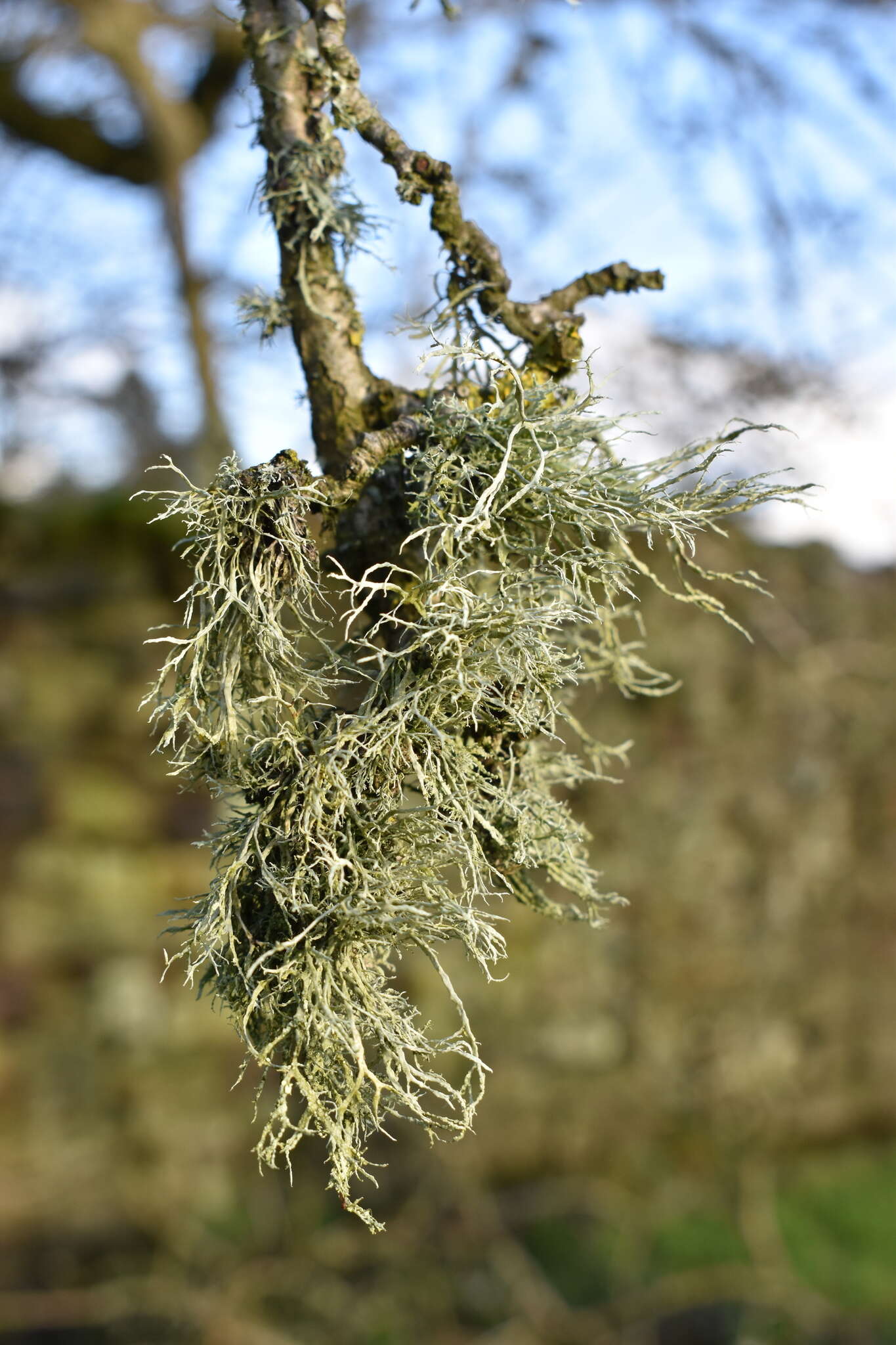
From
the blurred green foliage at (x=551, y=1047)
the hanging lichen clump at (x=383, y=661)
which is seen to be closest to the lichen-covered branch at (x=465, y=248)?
the hanging lichen clump at (x=383, y=661)

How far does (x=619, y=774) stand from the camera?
6.00ft

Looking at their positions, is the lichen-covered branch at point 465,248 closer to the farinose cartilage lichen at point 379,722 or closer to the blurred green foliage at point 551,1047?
the farinose cartilage lichen at point 379,722

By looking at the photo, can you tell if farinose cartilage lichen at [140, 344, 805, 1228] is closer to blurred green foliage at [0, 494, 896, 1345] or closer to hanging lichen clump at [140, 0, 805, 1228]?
hanging lichen clump at [140, 0, 805, 1228]

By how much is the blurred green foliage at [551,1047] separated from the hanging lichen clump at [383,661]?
1.29 metres

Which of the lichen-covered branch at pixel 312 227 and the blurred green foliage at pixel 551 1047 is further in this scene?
the blurred green foliage at pixel 551 1047

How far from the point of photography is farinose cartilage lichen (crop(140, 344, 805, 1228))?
0.28m

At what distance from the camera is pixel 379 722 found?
29 centimetres

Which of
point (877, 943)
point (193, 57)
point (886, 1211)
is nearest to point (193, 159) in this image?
point (193, 57)

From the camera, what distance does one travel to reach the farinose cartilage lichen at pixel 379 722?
28cm

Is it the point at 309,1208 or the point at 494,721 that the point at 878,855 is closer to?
the point at 309,1208

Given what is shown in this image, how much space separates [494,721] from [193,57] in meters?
2.21

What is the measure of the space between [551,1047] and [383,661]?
5.99ft

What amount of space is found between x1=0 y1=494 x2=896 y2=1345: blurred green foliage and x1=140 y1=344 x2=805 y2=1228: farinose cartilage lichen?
130cm

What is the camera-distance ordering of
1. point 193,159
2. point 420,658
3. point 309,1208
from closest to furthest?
point 420,658, point 309,1208, point 193,159
